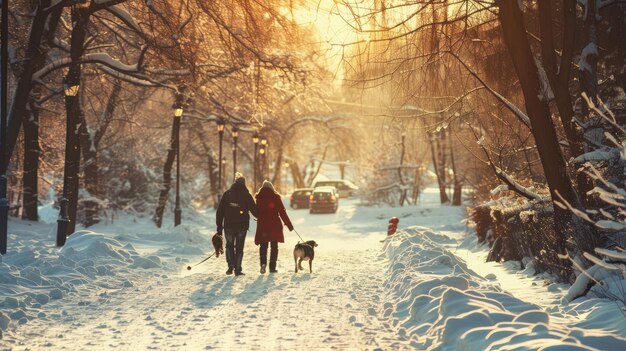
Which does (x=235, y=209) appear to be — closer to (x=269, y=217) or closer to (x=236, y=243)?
(x=236, y=243)

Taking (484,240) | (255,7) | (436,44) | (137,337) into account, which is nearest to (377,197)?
(484,240)

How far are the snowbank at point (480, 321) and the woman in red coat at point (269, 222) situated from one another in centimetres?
331

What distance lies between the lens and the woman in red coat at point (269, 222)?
1486cm

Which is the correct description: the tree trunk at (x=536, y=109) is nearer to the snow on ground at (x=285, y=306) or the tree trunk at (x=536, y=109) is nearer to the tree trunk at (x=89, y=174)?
the snow on ground at (x=285, y=306)

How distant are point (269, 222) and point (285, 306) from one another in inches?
188

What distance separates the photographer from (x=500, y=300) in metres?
8.98

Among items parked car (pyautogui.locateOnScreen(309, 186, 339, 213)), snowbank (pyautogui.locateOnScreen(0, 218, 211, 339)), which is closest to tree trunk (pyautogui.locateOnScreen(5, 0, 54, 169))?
snowbank (pyautogui.locateOnScreen(0, 218, 211, 339))

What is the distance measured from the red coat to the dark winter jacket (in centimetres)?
45

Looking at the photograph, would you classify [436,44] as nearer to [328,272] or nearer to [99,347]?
[328,272]

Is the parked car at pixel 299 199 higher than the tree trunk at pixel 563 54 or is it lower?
lower

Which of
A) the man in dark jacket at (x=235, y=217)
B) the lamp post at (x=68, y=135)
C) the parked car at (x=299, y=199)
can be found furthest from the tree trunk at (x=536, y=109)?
the parked car at (x=299, y=199)

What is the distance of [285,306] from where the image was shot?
1027 centimetres

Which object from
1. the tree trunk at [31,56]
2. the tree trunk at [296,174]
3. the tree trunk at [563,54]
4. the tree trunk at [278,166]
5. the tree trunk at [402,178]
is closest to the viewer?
the tree trunk at [563,54]

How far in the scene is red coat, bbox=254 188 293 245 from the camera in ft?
48.8
